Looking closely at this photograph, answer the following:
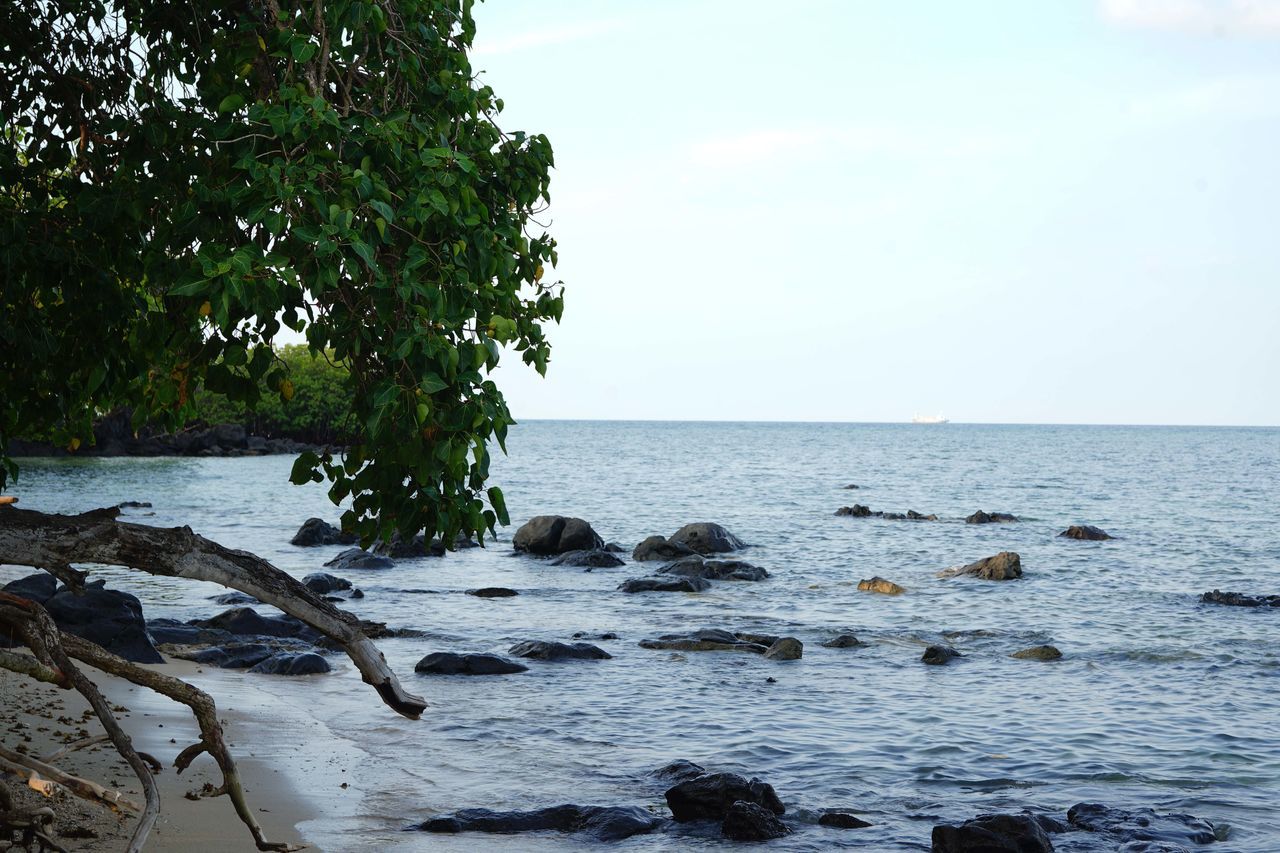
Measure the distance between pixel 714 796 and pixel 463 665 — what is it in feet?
25.3

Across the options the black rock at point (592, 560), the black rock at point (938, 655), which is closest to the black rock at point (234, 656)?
the black rock at point (938, 655)

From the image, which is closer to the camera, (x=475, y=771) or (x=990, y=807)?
(x=990, y=807)

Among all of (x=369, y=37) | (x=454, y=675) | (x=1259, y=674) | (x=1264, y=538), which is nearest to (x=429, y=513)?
(x=369, y=37)

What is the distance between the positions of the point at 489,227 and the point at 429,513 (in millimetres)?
1731

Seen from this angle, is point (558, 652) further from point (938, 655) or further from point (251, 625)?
point (938, 655)

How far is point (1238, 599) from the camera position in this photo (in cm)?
2705

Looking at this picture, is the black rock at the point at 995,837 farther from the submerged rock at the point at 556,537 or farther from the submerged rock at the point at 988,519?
the submerged rock at the point at 988,519

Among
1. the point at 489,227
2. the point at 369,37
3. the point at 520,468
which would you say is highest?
the point at 369,37

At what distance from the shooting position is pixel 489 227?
6.91 meters

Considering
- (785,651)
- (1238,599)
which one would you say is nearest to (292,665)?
(785,651)

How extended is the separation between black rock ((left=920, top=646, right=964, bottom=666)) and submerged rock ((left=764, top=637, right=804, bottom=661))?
2058mm

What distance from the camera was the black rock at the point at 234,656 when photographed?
17.8 metres

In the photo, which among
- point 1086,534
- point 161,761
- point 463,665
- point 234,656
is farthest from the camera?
point 1086,534

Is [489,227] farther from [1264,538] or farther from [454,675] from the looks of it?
[1264,538]
